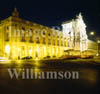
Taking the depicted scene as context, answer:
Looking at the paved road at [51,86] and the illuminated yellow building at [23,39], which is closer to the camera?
the paved road at [51,86]

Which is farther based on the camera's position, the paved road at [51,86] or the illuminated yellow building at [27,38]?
the illuminated yellow building at [27,38]

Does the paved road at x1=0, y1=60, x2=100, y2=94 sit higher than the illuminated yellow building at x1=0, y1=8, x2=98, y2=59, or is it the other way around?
the illuminated yellow building at x1=0, y1=8, x2=98, y2=59

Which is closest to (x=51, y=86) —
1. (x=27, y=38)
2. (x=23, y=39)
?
(x=23, y=39)

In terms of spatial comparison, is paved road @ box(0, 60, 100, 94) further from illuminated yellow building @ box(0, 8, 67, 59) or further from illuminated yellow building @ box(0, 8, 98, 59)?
illuminated yellow building @ box(0, 8, 67, 59)

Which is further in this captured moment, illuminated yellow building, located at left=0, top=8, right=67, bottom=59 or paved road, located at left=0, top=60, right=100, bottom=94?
illuminated yellow building, located at left=0, top=8, right=67, bottom=59

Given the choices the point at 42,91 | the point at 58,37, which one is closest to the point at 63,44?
the point at 58,37

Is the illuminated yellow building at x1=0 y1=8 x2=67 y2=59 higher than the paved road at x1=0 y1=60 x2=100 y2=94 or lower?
higher

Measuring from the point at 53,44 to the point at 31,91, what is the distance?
165 feet

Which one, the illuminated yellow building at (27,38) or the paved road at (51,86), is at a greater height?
the illuminated yellow building at (27,38)

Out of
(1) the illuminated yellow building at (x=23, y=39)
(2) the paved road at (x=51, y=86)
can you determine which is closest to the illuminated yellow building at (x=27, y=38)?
(1) the illuminated yellow building at (x=23, y=39)

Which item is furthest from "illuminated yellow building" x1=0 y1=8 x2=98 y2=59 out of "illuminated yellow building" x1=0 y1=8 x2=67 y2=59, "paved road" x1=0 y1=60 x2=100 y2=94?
"paved road" x1=0 y1=60 x2=100 y2=94

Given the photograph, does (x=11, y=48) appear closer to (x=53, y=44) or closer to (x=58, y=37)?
(x=53, y=44)

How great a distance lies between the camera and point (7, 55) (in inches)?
1577

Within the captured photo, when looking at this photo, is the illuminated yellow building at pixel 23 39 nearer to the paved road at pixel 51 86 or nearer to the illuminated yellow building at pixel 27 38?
the illuminated yellow building at pixel 27 38
